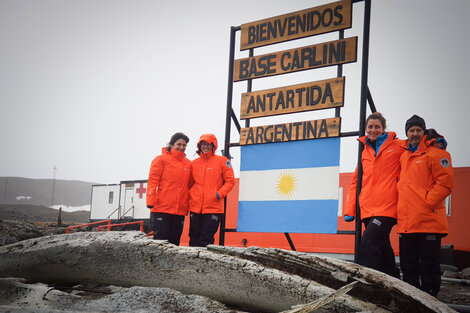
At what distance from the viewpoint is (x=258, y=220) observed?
17.7ft

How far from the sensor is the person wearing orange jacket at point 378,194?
3996 mm

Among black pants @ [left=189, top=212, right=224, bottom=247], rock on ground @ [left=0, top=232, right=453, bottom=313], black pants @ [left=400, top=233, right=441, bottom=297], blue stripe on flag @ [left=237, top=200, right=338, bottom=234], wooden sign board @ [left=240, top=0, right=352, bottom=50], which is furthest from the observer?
black pants @ [left=189, top=212, right=224, bottom=247]

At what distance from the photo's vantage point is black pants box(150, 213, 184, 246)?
538cm

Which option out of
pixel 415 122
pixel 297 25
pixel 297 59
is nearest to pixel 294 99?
pixel 297 59

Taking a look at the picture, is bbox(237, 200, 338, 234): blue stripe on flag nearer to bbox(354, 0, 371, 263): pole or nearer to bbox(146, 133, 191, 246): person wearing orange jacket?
bbox(354, 0, 371, 263): pole

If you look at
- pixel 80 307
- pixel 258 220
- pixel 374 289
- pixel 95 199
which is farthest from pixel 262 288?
pixel 95 199

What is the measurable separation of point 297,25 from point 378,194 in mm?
2429

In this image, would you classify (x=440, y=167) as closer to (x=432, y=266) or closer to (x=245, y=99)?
(x=432, y=266)

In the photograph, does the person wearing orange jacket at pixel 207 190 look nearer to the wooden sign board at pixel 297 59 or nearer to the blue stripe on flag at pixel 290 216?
the blue stripe on flag at pixel 290 216

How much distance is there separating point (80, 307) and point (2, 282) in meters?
0.53

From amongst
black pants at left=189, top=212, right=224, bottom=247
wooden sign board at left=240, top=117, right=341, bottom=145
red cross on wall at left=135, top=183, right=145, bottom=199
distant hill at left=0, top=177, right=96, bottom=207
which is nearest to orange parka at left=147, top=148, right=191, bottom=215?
black pants at left=189, top=212, right=224, bottom=247

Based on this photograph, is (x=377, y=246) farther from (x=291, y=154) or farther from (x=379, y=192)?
(x=291, y=154)

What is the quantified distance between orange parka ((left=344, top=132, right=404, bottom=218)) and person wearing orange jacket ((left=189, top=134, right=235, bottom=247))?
1.85m

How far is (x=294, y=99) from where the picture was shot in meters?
5.21
